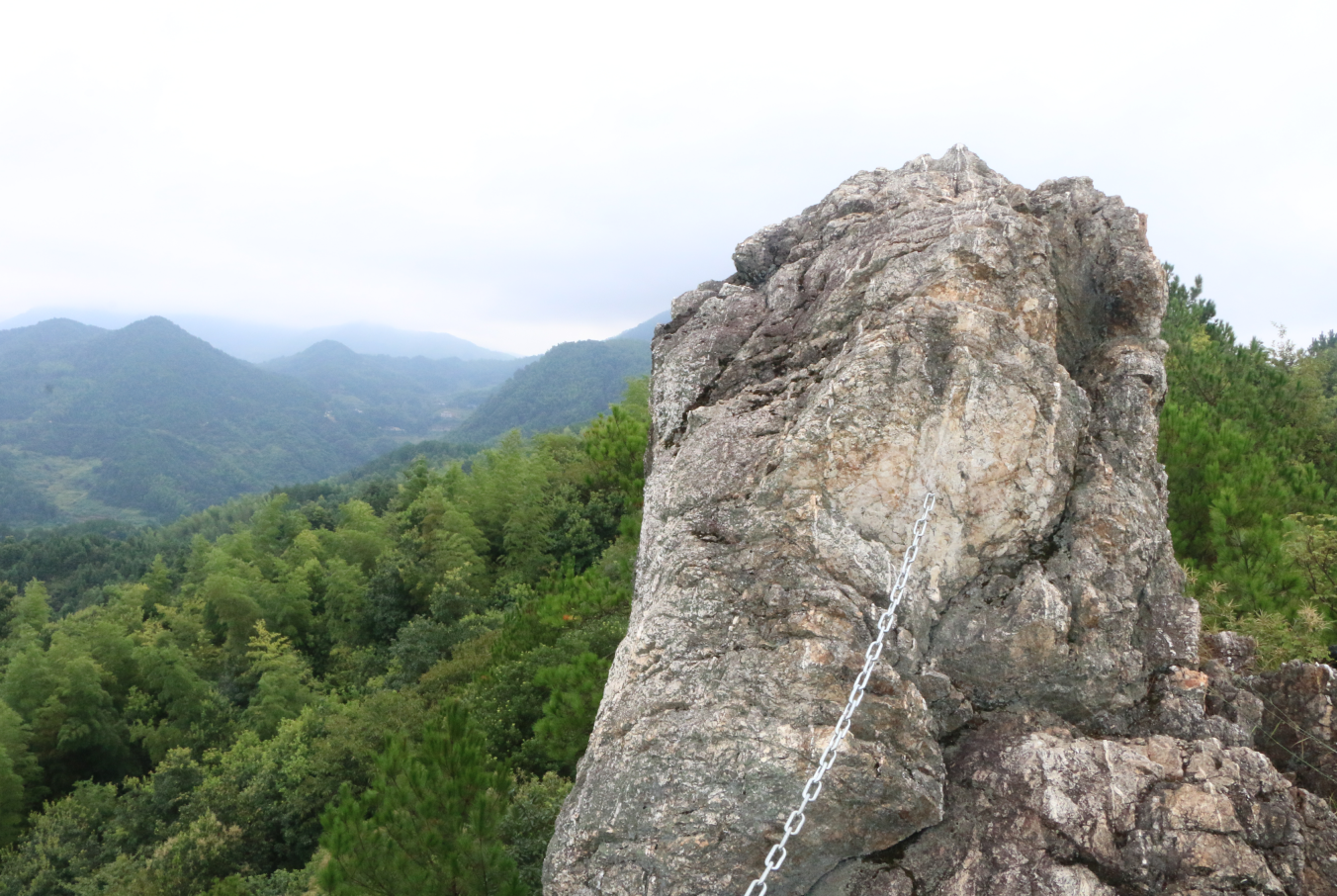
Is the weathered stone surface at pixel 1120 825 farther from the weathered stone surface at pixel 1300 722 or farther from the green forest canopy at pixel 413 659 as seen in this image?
the green forest canopy at pixel 413 659

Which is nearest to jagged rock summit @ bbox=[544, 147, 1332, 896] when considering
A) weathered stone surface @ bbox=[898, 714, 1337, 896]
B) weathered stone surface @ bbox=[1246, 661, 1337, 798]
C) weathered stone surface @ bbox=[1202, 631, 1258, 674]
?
weathered stone surface @ bbox=[898, 714, 1337, 896]

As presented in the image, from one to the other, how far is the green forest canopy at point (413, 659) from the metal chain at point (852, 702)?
4.05 metres

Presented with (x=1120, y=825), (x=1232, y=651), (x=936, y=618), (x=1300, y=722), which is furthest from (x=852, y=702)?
Answer: (x=1232, y=651)

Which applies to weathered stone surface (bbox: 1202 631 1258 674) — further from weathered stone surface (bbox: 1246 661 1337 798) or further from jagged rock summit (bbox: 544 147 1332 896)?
jagged rock summit (bbox: 544 147 1332 896)

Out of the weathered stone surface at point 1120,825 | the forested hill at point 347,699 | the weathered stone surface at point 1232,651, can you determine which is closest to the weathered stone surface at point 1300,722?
the weathered stone surface at point 1232,651

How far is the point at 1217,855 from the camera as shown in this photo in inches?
142

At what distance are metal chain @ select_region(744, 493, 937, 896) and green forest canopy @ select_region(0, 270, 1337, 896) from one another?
4050 millimetres

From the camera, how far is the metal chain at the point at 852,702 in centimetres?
357


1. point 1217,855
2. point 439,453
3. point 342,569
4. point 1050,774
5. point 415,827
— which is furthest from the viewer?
point 439,453

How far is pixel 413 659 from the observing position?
23.4m

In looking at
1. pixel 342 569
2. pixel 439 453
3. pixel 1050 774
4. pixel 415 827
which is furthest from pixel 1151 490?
pixel 439 453

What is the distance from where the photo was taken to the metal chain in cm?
357

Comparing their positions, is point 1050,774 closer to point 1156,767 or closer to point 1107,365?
point 1156,767

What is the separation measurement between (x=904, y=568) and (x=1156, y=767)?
1.72m
